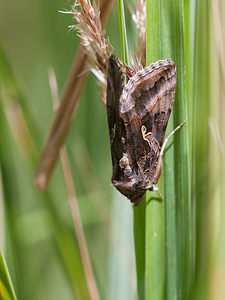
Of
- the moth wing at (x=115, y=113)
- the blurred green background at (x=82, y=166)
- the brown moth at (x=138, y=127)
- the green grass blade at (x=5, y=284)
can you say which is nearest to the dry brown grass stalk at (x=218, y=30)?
the blurred green background at (x=82, y=166)

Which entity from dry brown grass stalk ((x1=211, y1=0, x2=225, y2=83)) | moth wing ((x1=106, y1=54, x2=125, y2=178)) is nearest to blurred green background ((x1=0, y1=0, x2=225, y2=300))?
dry brown grass stalk ((x1=211, y1=0, x2=225, y2=83))

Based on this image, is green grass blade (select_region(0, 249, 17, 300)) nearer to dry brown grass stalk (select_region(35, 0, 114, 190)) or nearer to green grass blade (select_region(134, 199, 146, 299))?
green grass blade (select_region(134, 199, 146, 299))

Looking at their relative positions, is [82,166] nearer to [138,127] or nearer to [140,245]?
[138,127]

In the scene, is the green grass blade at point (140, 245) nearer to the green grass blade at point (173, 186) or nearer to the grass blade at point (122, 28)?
the green grass blade at point (173, 186)

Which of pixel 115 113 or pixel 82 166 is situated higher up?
pixel 115 113

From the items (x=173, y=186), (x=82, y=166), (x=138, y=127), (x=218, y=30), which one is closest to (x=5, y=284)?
(x=173, y=186)
